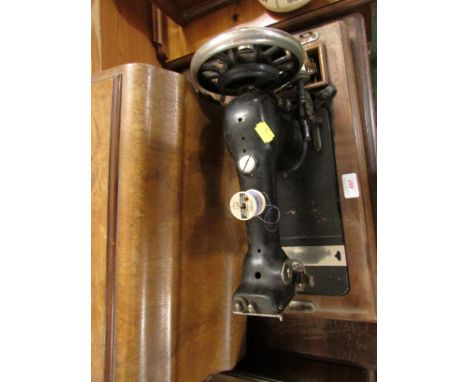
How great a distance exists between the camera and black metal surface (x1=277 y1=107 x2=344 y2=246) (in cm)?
85

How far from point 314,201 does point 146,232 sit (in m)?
0.48

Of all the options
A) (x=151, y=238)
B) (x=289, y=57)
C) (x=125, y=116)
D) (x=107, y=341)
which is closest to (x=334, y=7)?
(x=289, y=57)

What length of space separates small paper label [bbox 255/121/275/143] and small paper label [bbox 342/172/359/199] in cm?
29

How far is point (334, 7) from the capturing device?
0.91m

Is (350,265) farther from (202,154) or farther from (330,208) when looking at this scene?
(202,154)

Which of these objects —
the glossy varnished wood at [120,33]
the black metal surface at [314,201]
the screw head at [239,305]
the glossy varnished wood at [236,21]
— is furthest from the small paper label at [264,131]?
the glossy varnished wood at [120,33]

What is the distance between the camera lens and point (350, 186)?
83cm

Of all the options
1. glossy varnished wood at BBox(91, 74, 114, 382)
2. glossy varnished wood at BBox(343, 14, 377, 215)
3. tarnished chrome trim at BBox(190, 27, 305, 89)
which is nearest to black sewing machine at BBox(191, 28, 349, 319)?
tarnished chrome trim at BBox(190, 27, 305, 89)

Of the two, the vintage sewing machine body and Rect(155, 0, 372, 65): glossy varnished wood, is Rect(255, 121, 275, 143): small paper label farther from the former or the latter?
Rect(155, 0, 372, 65): glossy varnished wood

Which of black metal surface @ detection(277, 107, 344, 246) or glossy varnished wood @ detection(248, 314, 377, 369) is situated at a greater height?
black metal surface @ detection(277, 107, 344, 246)

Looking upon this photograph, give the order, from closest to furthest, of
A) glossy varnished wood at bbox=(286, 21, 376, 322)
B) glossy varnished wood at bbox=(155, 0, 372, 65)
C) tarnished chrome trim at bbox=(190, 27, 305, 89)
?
1. tarnished chrome trim at bbox=(190, 27, 305, 89)
2. glossy varnished wood at bbox=(286, 21, 376, 322)
3. glossy varnished wood at bbox=(155, 0, 372, 65)

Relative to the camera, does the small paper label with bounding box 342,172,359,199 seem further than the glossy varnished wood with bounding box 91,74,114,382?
Yes

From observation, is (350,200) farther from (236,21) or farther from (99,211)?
(236,21)

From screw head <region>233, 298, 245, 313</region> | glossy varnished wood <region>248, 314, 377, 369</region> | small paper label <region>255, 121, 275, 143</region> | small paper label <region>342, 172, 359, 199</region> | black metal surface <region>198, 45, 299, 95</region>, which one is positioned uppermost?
black metal surface <region>198, 45, 299, 95</region>
